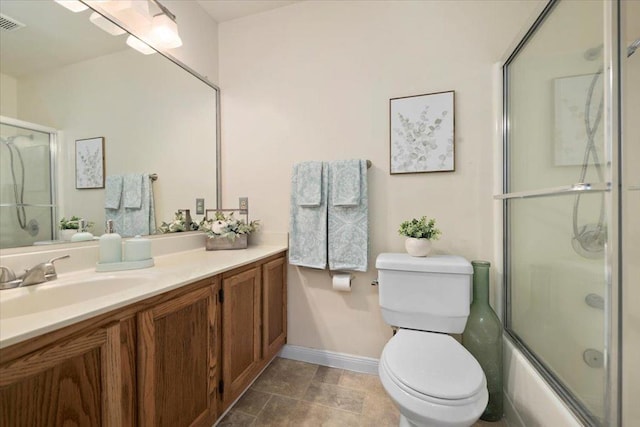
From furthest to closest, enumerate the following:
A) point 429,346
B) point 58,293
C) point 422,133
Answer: point 422,133 → point 429,346 → point 58,293

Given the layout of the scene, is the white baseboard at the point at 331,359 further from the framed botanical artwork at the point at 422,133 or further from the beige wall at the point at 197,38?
the beige wall at the point at 197,38

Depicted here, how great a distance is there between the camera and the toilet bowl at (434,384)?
2.79 feet

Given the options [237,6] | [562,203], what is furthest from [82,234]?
[562,203]

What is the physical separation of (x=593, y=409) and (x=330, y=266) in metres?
1.20

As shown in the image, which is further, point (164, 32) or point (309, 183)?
point (309, 183)

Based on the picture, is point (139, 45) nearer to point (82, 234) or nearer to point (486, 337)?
point (82, 234)

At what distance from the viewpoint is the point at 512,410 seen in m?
1.24

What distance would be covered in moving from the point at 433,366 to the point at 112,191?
5.64 ft

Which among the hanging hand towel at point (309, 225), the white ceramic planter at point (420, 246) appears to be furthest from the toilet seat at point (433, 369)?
the hanging hand towel at point (309, 225)

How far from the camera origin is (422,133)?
1564 millimetres

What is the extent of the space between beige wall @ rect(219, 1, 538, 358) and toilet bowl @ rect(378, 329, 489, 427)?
1.94ft

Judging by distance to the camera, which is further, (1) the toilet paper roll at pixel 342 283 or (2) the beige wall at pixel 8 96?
(1) the toilet paper roll at pixel 342 283

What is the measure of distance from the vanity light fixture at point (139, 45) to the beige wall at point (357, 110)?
1.89 ft

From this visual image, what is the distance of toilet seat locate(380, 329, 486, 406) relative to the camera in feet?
2.88
